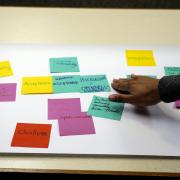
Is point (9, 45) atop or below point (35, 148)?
atop

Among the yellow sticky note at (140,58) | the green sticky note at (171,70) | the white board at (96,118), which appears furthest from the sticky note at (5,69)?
the green sticky note at (171,70)

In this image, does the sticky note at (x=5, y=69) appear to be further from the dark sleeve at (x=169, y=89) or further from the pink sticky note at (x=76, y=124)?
the dark sleeve at (x=169, y=89)

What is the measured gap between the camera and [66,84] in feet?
3.09

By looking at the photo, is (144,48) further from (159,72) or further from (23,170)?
(23,170)

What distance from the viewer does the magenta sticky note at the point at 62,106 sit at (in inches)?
33.6

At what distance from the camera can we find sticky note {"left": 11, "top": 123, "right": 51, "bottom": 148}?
776 mm

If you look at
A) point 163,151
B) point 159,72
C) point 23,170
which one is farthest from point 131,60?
point 23,170

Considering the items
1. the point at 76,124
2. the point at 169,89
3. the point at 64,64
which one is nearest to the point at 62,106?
the point at 76,124

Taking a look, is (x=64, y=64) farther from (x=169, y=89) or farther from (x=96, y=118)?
(x=169, y=89)

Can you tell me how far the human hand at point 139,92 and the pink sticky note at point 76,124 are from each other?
0.10 meters

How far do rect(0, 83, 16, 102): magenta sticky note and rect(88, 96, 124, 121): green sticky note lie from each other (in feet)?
0.73

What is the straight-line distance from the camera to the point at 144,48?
3.64 feet

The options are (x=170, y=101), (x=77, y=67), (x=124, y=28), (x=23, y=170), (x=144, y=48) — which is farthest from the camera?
(x=124, y=28)

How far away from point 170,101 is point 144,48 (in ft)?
1.03
